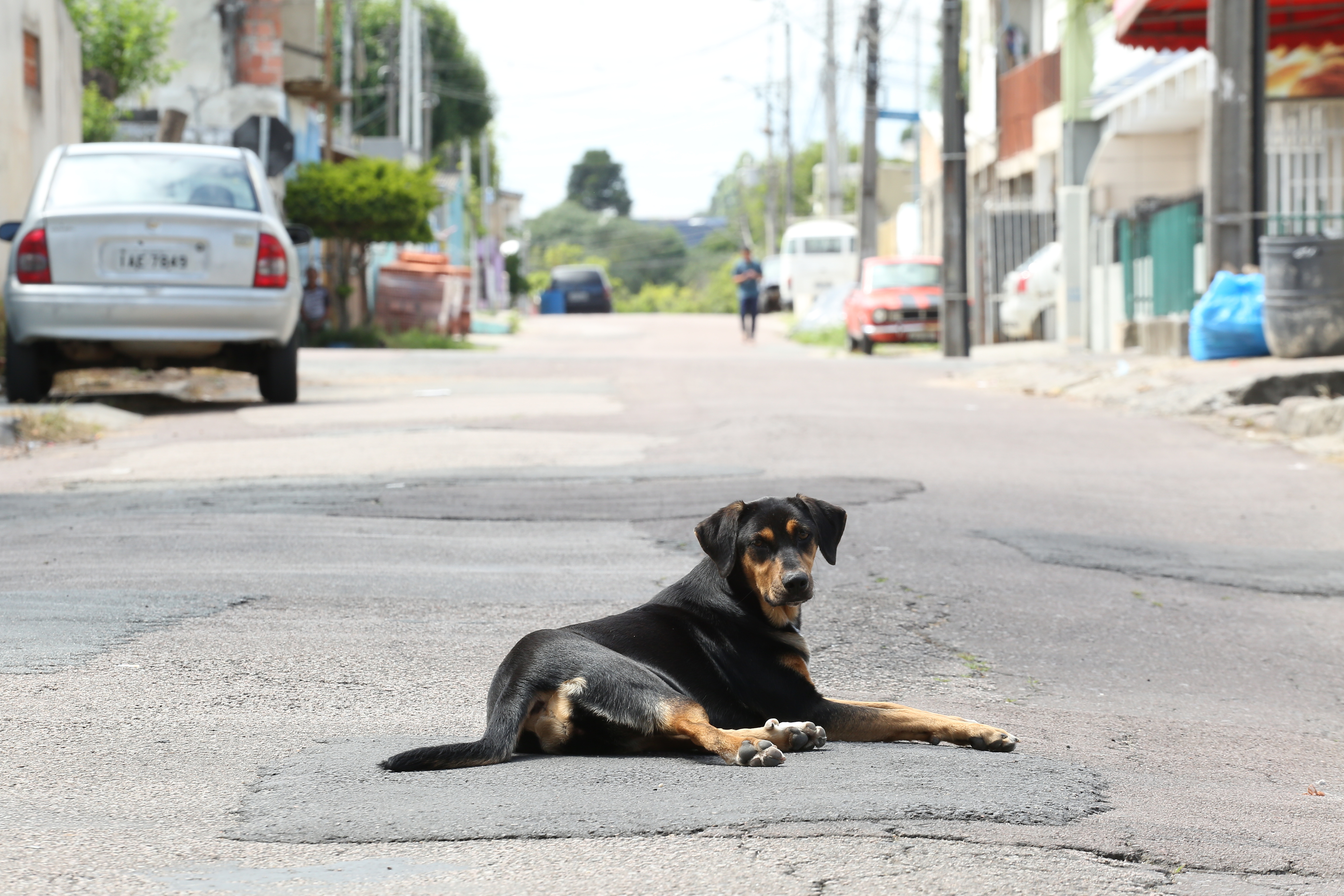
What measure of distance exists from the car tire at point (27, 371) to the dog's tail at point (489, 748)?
950 centimetres

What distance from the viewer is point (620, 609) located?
5.72 metres

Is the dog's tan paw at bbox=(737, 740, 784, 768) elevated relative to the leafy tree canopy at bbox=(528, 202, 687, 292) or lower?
lower

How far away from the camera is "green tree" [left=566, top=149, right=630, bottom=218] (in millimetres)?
147875

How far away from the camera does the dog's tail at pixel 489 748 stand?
353 centimetres

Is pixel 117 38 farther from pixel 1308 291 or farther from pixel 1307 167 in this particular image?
pixel 1308 291

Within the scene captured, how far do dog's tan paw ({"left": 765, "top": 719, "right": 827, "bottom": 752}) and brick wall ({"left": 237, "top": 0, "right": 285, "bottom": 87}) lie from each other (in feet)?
91.1

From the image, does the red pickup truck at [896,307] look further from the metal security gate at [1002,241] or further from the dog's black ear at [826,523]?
the dog's black ear at [826,523]

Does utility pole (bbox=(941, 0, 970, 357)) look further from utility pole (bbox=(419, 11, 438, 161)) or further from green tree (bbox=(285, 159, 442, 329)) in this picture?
utility pole (bbox=(419, 11, 438, 161))

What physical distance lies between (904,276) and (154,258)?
17998mm

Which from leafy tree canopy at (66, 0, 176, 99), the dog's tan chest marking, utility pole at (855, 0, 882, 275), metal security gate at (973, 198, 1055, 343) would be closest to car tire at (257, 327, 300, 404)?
the dog's tan chest marking

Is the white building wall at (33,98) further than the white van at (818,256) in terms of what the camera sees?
No

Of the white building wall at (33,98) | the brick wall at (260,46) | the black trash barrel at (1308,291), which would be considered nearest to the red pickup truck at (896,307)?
the black trash barrel at (1308,291)

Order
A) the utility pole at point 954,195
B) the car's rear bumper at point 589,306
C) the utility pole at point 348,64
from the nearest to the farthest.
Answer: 1. the utility pole at point 954,195
2. the utility pole at point 348,64
3. the car's rear bumper at point 589,306

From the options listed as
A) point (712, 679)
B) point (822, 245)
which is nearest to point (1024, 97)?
point (822, 245)
